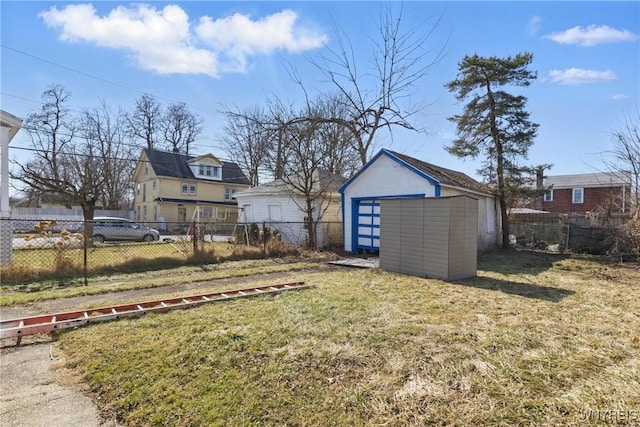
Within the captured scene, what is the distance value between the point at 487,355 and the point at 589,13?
1021 centimetres

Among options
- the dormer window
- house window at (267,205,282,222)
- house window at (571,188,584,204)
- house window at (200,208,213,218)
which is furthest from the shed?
the dormer window

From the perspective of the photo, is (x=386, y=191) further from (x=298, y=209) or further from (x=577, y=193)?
(x=577, y=193)

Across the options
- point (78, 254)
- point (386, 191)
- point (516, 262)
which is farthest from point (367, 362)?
point (78, 254)

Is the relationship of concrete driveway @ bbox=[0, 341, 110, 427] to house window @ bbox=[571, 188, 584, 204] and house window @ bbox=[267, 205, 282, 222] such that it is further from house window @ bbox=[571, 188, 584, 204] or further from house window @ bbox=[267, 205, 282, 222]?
house window @ bbox=[571, 188, 584, 204]

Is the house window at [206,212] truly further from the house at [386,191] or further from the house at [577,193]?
the house at [577,193]

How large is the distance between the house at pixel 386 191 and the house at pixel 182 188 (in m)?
18.5

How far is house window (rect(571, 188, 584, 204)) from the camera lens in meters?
28.7

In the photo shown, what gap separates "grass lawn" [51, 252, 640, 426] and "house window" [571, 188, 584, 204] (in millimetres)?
27904

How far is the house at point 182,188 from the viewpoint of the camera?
30984mm

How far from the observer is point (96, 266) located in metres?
9.23

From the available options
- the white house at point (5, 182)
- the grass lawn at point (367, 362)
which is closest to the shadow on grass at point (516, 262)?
the grass lawn at point (367, 362)

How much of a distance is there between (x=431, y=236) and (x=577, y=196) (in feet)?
91.8

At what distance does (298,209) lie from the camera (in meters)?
15.9

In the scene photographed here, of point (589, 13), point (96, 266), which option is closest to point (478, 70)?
point (589, 13)
